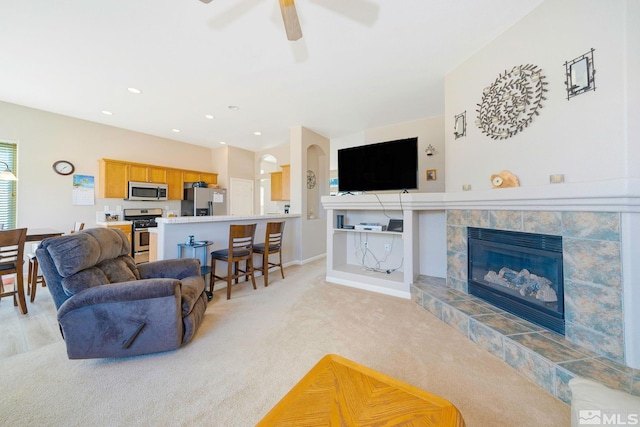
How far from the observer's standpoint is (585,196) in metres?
1.54

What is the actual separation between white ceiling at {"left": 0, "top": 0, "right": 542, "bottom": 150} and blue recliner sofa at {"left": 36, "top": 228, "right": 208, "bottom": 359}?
74.2 inches

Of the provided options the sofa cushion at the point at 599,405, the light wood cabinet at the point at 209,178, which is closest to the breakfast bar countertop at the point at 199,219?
the light wood cabinet at the point at 209,178

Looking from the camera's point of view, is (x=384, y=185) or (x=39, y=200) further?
(x=39, y=200)

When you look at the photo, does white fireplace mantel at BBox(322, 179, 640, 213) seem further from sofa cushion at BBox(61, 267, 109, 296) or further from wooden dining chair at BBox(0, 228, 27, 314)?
wooden dining chair at BBox(0, 228, 27, 314)

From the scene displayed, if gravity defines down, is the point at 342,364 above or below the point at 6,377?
above

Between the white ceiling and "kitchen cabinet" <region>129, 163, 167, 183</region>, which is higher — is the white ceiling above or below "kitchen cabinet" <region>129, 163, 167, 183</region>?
above

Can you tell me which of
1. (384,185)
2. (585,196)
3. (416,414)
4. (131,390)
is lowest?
(131,390)

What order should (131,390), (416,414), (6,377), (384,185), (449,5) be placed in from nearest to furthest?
1. (416,414)
2. (131,390)
3. (6,377)
4. (449,5)
5. (384,185)

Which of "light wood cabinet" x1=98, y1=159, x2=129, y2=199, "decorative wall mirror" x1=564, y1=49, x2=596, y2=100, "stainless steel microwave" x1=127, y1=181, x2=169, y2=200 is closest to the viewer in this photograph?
"decorative wall mirror" x1=564, y1=49, x2=596, y2=100

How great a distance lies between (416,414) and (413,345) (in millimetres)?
1197

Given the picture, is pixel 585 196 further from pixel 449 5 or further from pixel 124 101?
pixel 124 101

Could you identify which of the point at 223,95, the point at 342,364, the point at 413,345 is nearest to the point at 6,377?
the point at 342,364

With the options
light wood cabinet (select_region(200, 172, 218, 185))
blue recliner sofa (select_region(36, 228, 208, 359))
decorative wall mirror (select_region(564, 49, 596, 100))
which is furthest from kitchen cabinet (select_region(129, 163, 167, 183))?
decorative wall mirror (select_region(564, 49, 596, 100))

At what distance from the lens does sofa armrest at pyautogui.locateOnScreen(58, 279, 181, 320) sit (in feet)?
5.41
